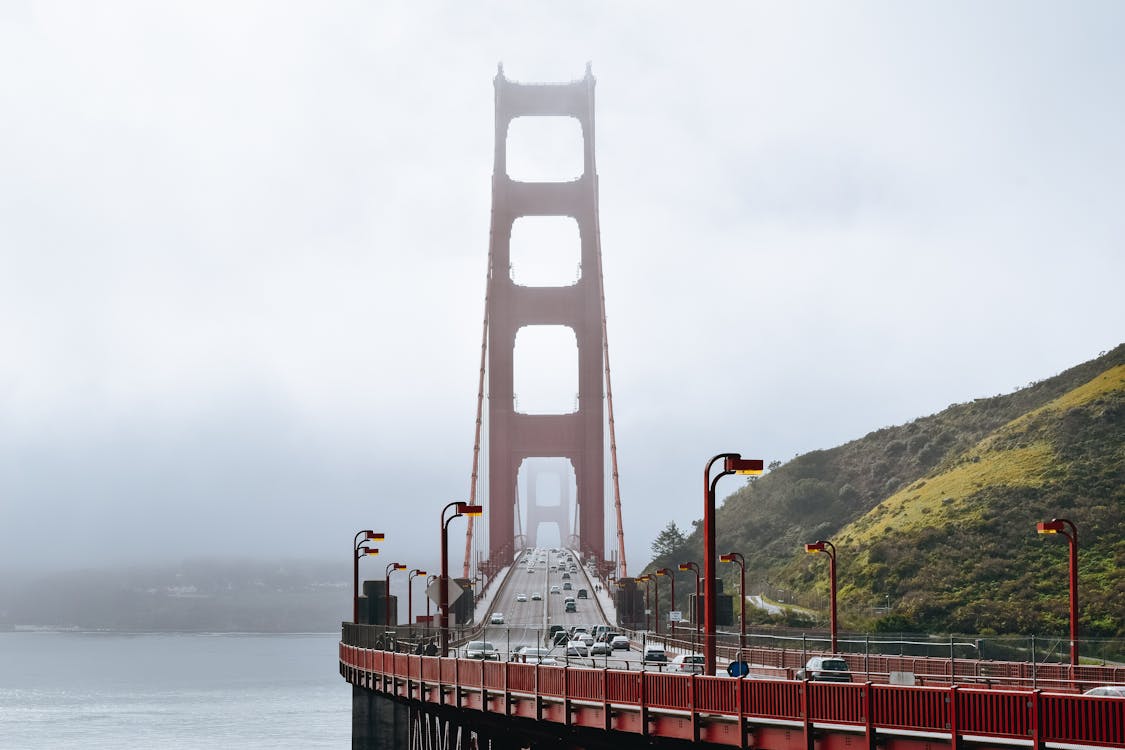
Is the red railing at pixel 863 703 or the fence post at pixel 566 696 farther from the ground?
the red railing at pixel 863 703

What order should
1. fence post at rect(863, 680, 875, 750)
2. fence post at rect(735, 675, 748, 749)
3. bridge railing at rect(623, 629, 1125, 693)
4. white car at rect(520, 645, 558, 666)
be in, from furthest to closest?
1. white car at rect(520, 645, 558, 666)
2. bridge railing at rect(623, 629, 1125, 693)
3. fence post at rect(735, 675, 748, 749)
4. fence post at rect(863, 680, 875, 750)

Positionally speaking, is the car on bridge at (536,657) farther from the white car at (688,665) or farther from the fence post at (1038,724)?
the fence post at (1038,724)

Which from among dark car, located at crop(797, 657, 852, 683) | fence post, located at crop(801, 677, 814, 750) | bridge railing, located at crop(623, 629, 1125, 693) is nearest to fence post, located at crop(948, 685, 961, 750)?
fence post, located at crop(801, 677, 814, 750)

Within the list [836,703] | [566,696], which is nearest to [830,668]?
[566,696]

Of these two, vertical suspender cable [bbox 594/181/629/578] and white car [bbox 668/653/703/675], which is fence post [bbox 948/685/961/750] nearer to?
white car [bbox 668/653/703/675]

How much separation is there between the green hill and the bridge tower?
1771 centimetres

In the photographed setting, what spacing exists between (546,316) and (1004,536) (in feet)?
131

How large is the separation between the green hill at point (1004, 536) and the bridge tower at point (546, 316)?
58.1 feet

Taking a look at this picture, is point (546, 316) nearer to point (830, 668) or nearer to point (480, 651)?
point (480, 651)

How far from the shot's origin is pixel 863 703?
2436 cm

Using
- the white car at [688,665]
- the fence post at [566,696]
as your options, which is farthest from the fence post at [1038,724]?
the white car at [688,665]

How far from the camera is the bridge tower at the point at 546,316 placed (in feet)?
377

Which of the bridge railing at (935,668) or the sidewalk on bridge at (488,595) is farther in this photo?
the sidewalk on bridge at (488,595)

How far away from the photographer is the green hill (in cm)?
7806
